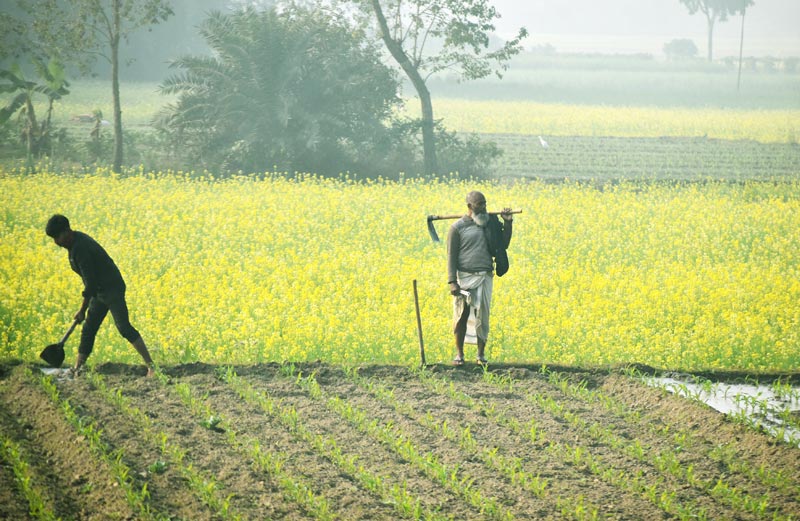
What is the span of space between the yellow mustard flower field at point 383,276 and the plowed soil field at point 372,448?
46.0 inches

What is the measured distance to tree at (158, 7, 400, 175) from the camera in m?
29.3

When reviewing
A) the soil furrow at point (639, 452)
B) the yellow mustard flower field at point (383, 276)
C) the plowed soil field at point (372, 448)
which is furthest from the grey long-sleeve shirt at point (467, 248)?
the soil furrow at point (639, 452)

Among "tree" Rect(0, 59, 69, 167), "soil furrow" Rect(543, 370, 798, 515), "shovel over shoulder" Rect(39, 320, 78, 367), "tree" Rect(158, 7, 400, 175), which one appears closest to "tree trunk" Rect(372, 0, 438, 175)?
"tree" Rect(158, 7, 400, 175)

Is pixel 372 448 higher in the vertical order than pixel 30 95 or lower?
lower

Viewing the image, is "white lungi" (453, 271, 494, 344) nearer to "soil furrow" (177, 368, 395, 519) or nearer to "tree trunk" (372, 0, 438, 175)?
"soil furrow" (177, 368, 395, 519)

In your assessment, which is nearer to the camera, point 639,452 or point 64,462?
point 64,462

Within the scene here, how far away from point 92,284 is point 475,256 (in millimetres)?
4192

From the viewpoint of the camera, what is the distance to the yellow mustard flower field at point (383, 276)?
12109mm

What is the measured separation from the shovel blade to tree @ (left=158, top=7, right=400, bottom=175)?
61.0 ft

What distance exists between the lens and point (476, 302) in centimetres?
1113

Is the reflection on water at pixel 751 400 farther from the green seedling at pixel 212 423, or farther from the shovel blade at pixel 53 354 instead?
the shovel blade at pixel 53 354

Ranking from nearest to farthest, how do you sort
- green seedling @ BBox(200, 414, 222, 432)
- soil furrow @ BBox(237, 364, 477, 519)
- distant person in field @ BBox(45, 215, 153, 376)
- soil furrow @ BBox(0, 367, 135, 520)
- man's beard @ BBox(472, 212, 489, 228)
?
soil furrow @ BBox(0, 367, 135, 520)
soil furrow @ BBox(237, 364, 477, 519)
green seedling @ BBox(200, 414, 222, 432)
distant person in field @ BBox(45, 215, 153, 376)
man's beard @ BBox(472, 212, 489, 228)

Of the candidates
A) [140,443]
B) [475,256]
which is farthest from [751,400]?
[140,443]

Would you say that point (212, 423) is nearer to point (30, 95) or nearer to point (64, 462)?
point (64, 462)
